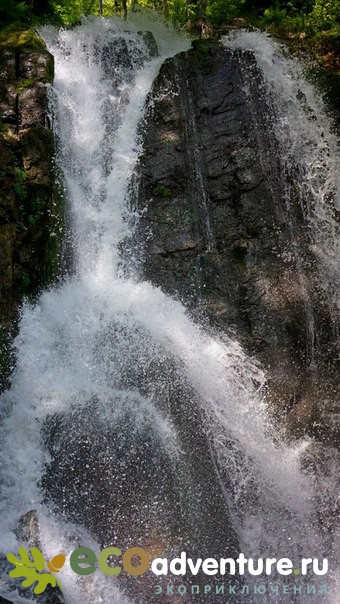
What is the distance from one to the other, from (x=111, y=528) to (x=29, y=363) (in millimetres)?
2423

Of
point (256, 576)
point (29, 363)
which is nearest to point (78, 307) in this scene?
point (29, 363)

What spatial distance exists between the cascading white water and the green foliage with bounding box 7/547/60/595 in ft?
0.55

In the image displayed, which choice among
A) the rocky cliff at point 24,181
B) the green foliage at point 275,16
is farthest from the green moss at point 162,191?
the green foliage at point 275,16

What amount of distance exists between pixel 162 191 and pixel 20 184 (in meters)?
2.30

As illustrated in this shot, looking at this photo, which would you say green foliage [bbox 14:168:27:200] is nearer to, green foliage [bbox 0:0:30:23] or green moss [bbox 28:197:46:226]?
green moss [bbox 28:197:46:226]

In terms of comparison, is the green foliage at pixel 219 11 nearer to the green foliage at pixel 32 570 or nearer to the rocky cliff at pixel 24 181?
the rocky cliff at pixel 24 181

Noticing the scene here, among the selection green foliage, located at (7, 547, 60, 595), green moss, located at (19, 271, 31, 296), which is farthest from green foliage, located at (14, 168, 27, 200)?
green foliage, located at (7, 547, 60, 595)

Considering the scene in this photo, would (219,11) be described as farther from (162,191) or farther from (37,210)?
(37,210)

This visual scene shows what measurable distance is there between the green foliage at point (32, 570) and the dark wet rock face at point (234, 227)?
11.8ft

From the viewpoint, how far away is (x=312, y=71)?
9273 millimetres

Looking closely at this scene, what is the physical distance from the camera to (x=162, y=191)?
833 centimetres

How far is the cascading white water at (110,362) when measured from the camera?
19.7ft

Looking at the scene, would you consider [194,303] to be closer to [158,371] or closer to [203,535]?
[158,371]

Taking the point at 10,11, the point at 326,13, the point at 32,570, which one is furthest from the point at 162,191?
the point at 32,570
